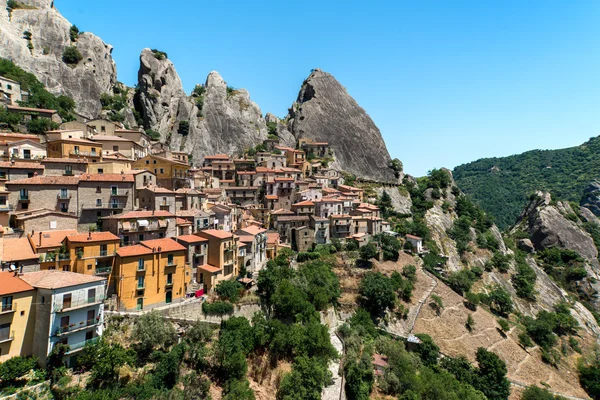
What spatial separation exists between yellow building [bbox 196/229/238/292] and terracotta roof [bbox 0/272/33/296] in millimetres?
14628

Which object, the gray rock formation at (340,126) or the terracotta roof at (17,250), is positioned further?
the gray rock formation at (340,126)

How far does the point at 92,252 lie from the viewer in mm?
26625

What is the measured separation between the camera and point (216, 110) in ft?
292

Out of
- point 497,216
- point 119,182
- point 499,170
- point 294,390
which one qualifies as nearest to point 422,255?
point 294,390

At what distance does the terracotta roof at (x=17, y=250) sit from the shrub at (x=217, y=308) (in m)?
14.4

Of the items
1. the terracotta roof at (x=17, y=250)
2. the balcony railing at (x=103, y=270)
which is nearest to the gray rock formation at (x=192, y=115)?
the terracotta roof at (x=17, y=250)


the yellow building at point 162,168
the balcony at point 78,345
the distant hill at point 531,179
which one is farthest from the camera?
the distant hill at point 531,179

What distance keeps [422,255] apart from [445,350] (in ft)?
69.4

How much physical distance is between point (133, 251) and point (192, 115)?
67.0m

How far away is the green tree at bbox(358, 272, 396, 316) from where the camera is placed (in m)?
42.1

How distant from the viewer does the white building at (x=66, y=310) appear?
66.6 ft

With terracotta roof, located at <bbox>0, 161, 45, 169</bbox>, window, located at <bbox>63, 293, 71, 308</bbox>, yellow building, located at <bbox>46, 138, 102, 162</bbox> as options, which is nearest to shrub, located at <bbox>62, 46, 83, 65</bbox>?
yellow building, located at <bbox>46, 138, 102, 162</bbox>

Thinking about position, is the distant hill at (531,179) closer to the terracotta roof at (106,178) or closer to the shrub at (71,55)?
the terracotta roof at (106,178)

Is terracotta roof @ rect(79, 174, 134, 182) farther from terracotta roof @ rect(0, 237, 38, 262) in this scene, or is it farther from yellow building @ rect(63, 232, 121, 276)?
terracotta roof @ rect(0, 237, 38, 262)
